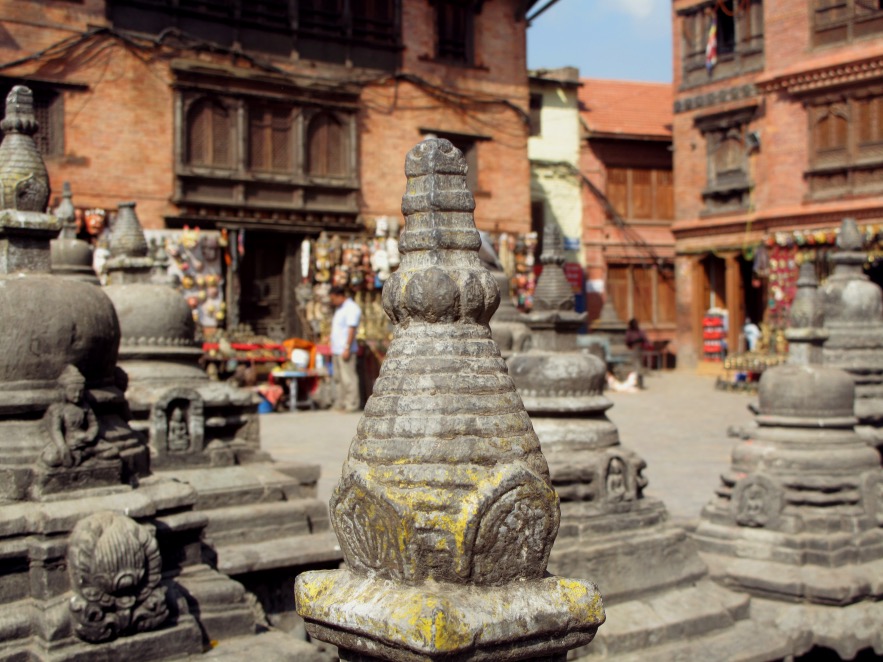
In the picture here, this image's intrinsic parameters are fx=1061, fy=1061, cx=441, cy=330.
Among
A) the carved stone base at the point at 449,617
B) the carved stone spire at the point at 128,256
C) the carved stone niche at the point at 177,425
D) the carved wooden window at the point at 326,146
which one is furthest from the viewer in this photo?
the carved wooden window at the point at 326,146

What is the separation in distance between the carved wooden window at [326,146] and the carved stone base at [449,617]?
19.8 m

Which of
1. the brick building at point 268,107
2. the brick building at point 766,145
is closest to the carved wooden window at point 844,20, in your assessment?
the brick building at point 766,145

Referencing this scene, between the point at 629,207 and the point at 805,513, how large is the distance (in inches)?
1072

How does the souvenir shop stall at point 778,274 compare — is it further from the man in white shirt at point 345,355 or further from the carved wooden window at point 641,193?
the man in white shirt at point 345,355

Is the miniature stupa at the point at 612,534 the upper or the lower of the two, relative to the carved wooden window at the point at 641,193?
lower

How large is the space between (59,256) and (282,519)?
3.18 m

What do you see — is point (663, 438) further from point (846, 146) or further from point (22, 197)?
point (846, 146)

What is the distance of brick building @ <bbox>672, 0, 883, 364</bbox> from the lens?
971 inches

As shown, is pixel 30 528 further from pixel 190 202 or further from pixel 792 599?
pixel 190 202

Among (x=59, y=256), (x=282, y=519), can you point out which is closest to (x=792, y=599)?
(x=282, y=519)

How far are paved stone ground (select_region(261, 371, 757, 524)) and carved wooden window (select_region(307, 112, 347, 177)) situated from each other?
21.0 feet

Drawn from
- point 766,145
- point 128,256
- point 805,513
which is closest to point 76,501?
point 128,256

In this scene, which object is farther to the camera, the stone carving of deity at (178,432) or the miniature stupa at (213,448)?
the stone carving of deity at (178,432)

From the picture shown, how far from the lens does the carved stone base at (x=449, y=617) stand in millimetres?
2699
